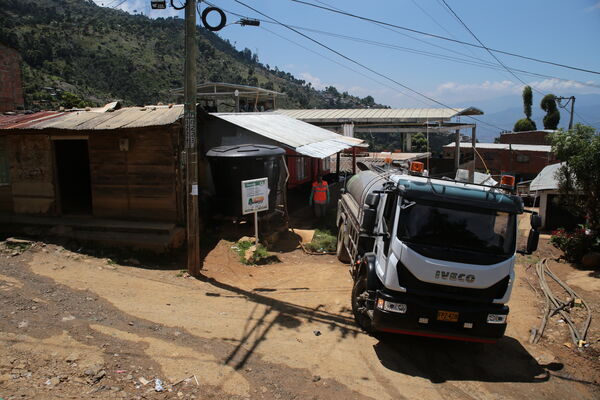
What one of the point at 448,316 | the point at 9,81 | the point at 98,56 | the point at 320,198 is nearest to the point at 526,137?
the point at 320,198

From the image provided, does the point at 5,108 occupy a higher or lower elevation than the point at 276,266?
higher

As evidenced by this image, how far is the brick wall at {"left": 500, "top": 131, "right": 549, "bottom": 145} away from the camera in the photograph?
→ 48.8 m

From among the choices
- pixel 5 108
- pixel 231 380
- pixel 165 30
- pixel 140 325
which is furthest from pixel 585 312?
pixel 165 30

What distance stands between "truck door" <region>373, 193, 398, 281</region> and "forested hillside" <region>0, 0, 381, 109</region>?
31579 mm

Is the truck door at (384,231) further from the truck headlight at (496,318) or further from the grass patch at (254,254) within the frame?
the grass patch at (254,254)

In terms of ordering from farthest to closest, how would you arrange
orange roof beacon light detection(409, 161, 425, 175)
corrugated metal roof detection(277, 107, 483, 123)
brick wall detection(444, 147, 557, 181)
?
brick wall detection(444, 147, 557, 181)
corrugated metal roof detection(277, 107, 483, 123)
orange roof beacon light detection(409, 161, 425, 175)

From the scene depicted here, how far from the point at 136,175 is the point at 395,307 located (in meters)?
8.06

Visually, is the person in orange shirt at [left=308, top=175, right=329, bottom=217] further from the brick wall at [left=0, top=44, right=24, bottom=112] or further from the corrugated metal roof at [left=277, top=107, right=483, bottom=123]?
the brick wall at [left=0, top=44, right=24, bottom=112]

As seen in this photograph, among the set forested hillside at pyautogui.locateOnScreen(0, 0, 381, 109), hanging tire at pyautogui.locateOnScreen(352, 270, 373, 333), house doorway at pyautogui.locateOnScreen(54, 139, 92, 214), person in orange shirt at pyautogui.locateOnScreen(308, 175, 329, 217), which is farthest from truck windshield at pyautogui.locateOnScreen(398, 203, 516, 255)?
forested hillside at pyautogui.locateOnScreen(0, 0, 381, 109)

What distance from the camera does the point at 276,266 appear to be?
10758mm

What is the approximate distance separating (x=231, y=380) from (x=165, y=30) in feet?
253

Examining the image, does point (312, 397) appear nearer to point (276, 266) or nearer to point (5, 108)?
point (276, 266)

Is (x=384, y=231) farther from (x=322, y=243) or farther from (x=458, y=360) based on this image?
(x=322, y=243)

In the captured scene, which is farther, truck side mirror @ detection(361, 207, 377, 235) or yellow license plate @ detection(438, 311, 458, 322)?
truck side mirror @ detection(361, 207, 377, 235)
